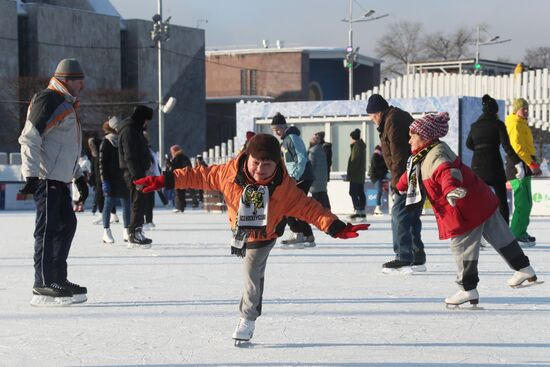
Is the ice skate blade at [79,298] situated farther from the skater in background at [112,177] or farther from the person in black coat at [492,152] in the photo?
the person in black coat at [492,152]

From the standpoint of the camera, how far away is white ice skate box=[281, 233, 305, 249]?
1083 cm

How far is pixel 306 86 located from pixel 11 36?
20993 millimetres

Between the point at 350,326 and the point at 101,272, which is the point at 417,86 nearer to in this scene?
the point at 101,272

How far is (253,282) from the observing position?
16.7ft

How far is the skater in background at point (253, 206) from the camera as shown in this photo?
4977 millimetres

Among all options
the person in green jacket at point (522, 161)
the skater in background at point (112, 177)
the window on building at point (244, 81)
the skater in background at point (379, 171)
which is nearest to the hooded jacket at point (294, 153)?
the skater in background at point (112, 177)

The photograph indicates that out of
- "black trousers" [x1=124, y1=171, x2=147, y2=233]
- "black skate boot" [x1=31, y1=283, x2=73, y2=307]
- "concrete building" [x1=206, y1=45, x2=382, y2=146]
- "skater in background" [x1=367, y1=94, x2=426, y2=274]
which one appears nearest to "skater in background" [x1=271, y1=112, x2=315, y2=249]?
"black trousers" [x1=124, y1=171, x2=147, y2=233]

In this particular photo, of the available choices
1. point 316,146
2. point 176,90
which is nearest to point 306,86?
point 176,90

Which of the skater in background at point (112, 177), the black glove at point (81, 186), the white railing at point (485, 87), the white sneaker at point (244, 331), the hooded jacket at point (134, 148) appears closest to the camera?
the white sneaker at point (244, 331)

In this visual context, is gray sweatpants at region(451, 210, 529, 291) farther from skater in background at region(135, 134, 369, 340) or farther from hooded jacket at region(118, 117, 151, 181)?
hooded jacket at region(118, 117, 151, 181)

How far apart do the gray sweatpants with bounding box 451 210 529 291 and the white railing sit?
26694 millimetres

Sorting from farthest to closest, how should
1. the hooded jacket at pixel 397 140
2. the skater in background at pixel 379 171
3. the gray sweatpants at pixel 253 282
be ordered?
the skater in background at pixel 379 171, the hooded jacket at pixel 397 140, the gray sweatpants at pixel 253 282

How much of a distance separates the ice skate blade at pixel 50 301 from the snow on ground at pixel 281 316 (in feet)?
0.28

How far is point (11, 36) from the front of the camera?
4056 cm
